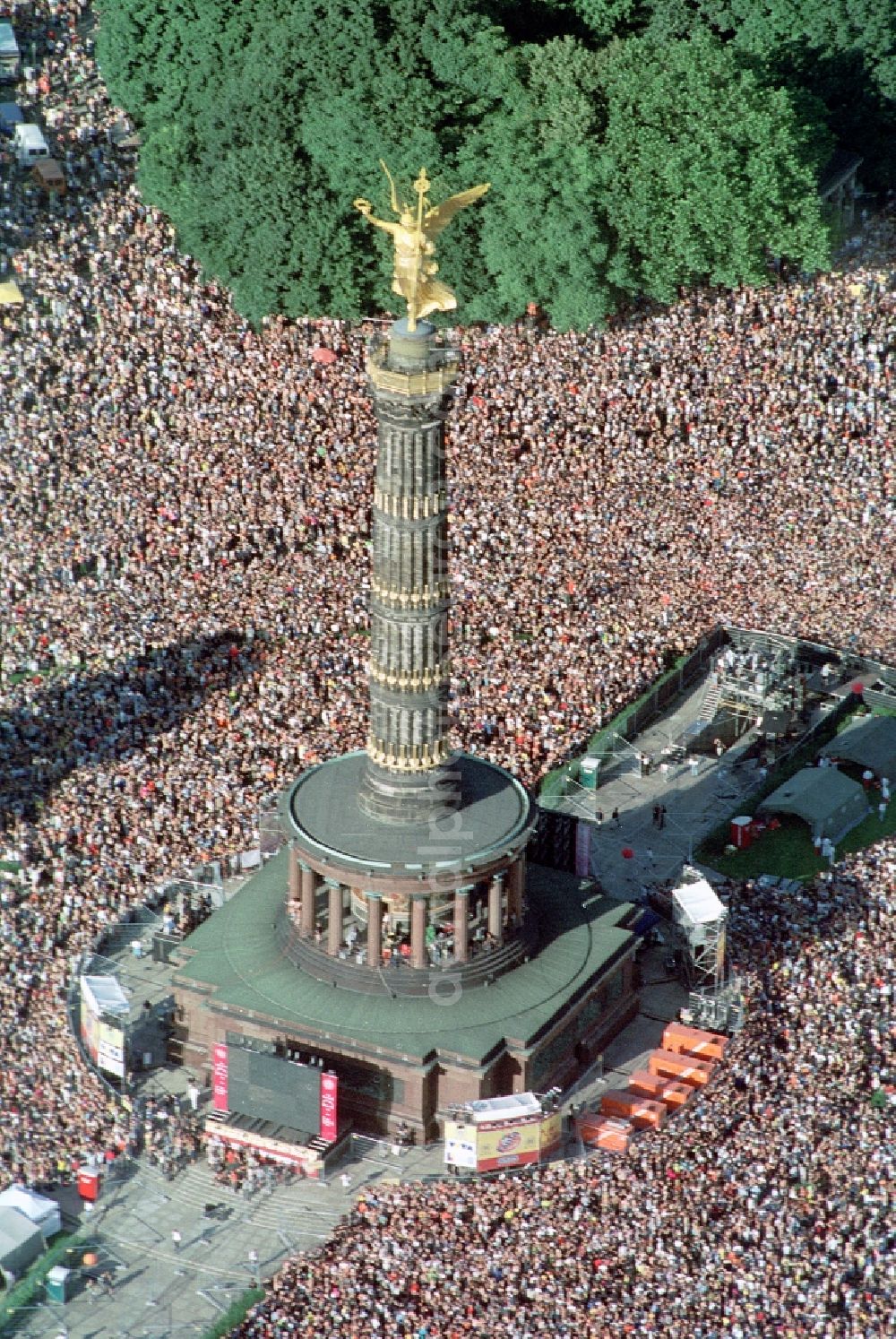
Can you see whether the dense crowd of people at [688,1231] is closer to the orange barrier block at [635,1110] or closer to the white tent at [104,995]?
the orange barrier block at [635,1110]

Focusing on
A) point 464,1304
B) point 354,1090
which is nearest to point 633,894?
point 354,1090

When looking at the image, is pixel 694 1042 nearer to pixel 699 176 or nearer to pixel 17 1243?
pixel 17 1243

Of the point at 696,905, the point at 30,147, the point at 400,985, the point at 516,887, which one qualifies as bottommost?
the point at 400,985

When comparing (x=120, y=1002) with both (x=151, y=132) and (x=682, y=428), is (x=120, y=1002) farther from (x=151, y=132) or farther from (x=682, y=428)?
(x=151, y=132)

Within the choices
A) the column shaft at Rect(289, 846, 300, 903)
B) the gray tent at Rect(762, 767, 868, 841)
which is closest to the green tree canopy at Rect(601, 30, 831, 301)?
the gray tent at Rect(762, 767, 868, 841)

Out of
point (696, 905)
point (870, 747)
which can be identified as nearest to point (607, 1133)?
point (696, 905)

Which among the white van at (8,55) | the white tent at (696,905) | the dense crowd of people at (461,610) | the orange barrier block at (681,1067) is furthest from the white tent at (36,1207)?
the white van at (8,55)

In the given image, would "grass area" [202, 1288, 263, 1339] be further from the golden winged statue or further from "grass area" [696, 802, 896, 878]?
the golden winged statue
